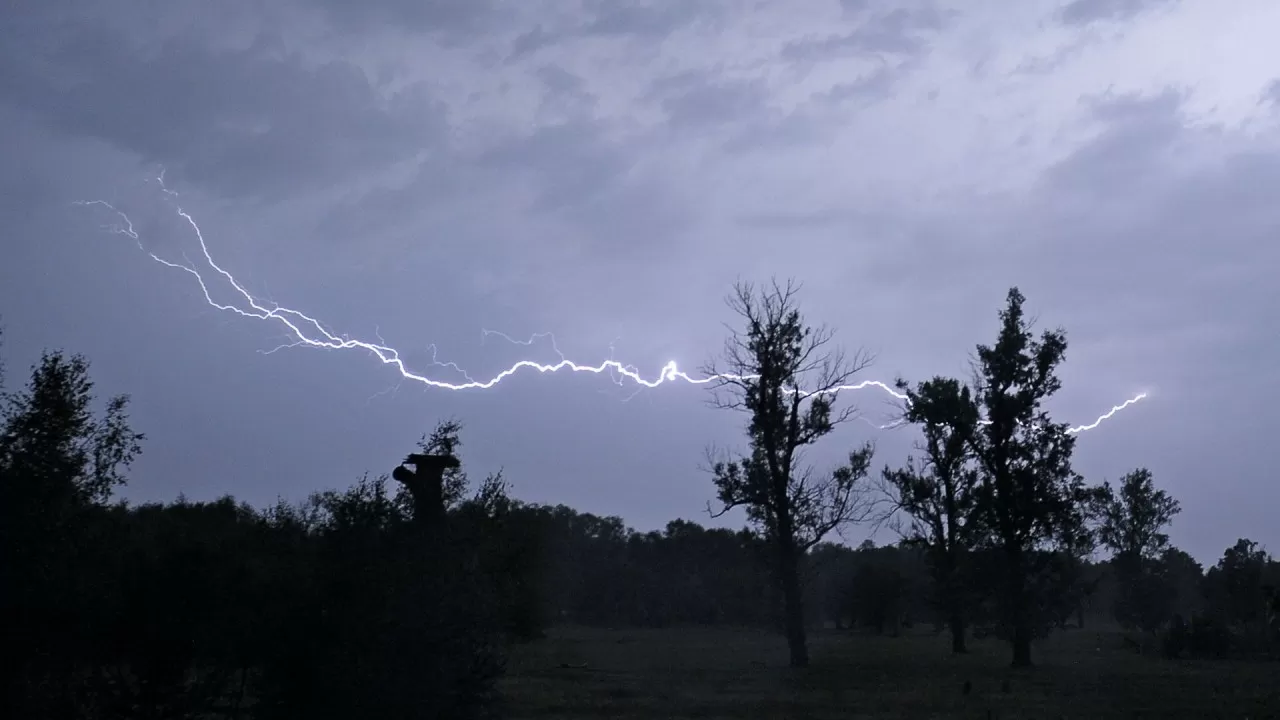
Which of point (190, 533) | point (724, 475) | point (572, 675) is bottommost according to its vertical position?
point (572, 675)

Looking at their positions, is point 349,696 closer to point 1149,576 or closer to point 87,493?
point 87,493

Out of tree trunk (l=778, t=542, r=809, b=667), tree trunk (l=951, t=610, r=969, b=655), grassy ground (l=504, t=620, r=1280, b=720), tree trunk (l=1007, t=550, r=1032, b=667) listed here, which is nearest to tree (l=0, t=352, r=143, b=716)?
grassy ground (l=504, t=620, r=1280, b=720)

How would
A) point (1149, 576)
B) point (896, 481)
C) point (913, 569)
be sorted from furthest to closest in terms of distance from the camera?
point (913, 569) < point (1149, 576) < point (896, 481)

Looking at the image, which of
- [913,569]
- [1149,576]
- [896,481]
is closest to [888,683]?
[896,481]

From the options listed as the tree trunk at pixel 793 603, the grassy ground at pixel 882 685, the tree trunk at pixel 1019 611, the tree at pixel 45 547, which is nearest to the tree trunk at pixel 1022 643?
the tree trunk at pixel 1019 611

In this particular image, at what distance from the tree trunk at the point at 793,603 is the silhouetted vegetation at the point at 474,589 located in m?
0.09

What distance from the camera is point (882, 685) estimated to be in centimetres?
2827

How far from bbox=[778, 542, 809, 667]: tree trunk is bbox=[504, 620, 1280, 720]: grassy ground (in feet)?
2.16

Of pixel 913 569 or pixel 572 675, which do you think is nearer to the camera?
pixel 572 675

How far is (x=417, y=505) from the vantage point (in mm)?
15211

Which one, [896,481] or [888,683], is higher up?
[896,481]

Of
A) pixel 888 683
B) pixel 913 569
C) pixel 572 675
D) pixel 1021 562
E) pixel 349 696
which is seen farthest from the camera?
pixel 913 569

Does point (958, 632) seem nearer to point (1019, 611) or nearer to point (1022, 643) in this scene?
point (1019, 611)

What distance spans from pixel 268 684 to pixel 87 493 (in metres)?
4.53
